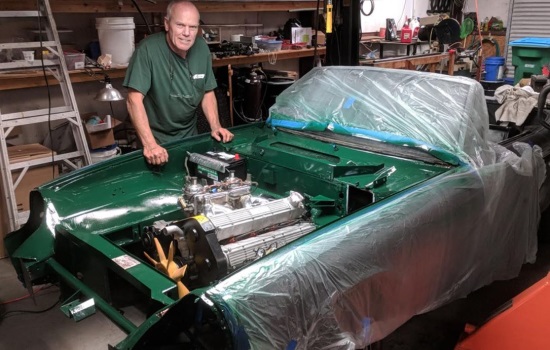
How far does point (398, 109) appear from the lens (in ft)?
9.53

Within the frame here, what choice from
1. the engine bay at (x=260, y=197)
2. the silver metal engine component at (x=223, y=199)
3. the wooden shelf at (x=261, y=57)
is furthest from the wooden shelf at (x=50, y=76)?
the silver metal engine component at (x=223, y=199)

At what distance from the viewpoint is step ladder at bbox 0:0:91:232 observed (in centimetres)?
390

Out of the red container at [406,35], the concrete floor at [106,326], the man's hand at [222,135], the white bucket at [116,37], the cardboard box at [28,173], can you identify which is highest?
the white bucket at [116,37]

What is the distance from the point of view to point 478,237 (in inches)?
101

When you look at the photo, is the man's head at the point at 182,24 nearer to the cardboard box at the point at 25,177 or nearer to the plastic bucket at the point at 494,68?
the cardboard box at the point at 25,177

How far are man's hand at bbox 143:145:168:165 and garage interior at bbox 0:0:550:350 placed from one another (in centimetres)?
9

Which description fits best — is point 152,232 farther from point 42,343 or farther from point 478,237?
point 478,237

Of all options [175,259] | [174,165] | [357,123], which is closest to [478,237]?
[357,123]

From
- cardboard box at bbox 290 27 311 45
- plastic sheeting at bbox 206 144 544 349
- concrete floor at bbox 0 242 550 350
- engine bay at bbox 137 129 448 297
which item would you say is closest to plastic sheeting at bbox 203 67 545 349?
plastic sheeting at bbox 206 144 544 349

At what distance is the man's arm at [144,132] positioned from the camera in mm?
2941

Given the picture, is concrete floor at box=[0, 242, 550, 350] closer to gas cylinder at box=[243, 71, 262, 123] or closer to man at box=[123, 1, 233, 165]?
man at box=[123, 1, 233, 165]

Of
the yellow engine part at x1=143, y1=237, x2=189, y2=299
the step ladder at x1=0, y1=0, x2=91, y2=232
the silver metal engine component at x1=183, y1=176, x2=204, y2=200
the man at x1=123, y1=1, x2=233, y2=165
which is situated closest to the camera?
the yellow engine part at x1=143, y1=237, x2=189, y2=299

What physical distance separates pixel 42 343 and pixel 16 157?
174 cm

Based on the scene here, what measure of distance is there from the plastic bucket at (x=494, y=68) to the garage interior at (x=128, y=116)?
1.12m
